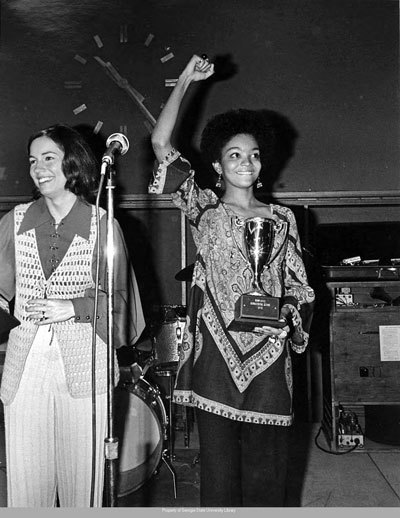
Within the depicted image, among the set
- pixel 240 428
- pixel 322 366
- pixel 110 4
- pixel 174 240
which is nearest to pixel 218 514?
pixel 240 428

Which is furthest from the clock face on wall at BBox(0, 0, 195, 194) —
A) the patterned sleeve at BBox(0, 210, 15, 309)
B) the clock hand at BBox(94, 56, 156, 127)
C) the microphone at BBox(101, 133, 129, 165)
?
the microphone at BBox(101, 133, 129, 165)

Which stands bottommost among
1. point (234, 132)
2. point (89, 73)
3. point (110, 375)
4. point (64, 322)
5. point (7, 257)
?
point (110, 375)

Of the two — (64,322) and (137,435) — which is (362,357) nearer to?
(137,435)

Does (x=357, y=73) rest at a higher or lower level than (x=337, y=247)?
higher

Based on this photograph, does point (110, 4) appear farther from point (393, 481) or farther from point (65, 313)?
point (393, 481)

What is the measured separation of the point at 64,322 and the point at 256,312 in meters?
0.60

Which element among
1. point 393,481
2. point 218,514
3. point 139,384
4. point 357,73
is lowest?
point 393,481

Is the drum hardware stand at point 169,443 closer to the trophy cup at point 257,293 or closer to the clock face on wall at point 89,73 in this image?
the trophy cup at point 257,293

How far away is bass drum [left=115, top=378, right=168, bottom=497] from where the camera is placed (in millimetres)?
2828

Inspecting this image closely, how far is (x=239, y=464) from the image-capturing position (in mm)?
1801

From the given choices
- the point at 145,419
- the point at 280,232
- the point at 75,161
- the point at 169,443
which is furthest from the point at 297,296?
the point at 169,443

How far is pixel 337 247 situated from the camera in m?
3.94

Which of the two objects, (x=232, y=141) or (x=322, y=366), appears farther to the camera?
(x=322, y=366)

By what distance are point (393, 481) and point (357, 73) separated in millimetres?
2793
